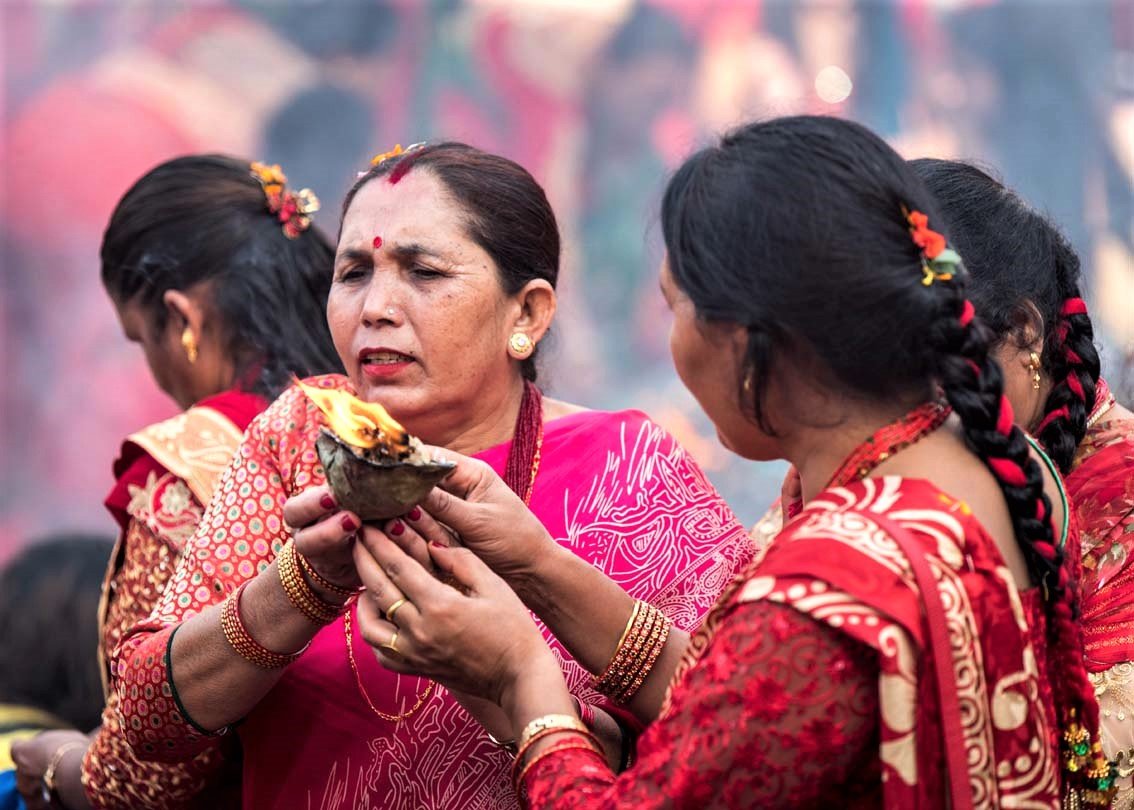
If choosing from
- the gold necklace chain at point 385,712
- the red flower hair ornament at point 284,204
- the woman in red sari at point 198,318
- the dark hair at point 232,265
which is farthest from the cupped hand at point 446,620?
the red flower hair ornament at point 284,204

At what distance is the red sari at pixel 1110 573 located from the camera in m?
2.38

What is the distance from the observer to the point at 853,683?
1.67 metres

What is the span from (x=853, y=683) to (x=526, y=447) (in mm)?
1054

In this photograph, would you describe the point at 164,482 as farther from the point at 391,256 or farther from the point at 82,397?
the point at 82,397

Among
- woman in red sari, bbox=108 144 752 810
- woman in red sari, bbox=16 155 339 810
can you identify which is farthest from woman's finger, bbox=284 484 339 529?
woman in red sari, bbox=16 155 339 810

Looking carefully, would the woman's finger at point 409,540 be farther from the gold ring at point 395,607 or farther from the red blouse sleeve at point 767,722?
the red blouse sleeve at point 767,722

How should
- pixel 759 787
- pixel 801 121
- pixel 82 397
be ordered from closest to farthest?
1. pixel 759 787
2. pixel 801 121
3. pixel 82 397

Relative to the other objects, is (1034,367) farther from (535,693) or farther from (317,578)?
(317,578)

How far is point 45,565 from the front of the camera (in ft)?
12.9

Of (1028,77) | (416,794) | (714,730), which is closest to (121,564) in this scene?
(416,794)

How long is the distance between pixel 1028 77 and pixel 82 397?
718cm

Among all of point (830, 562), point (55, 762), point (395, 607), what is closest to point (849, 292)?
point (830, 562)

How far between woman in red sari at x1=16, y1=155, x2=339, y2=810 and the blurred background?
6184 millimetres

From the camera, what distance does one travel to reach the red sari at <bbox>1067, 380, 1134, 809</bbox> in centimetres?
238
